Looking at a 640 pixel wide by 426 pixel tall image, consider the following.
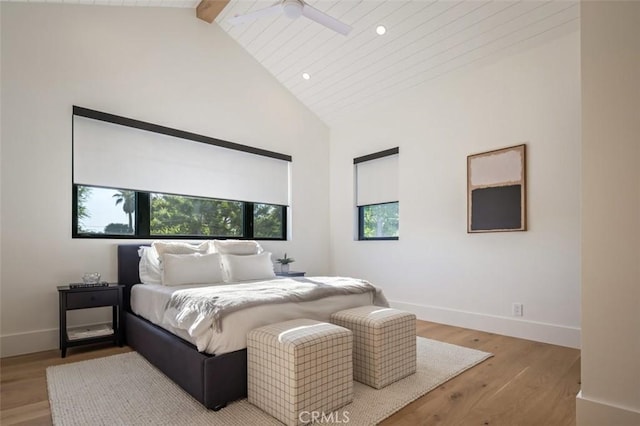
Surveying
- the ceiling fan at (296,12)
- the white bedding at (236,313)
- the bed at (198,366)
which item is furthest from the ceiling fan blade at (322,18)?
the bed at (198,366)

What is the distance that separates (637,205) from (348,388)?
173cm

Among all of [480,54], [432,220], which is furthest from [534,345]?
[480,54]

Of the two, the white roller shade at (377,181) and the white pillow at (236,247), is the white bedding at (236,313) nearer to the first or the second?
the white pillow at (236,247)

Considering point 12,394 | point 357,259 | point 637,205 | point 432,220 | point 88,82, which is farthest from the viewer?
point 357,259

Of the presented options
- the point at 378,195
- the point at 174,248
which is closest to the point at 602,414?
the point at 174,248

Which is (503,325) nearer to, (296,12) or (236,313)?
(236,313)

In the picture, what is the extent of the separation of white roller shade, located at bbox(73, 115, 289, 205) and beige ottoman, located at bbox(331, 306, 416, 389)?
8.34 feet

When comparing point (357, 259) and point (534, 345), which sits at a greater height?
point (357, 259)

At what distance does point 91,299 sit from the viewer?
10.2 ft

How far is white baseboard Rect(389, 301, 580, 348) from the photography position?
3.21m

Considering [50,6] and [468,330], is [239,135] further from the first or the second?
→ [468,330]

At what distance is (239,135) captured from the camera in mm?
4684

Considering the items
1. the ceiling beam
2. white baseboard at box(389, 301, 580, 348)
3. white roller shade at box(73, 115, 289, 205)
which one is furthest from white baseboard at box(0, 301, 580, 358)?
the ceiling beam

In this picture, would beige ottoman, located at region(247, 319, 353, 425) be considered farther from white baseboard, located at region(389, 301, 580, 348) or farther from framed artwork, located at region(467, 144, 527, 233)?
framed artwork, located at region(467, 144, 527, 233)
